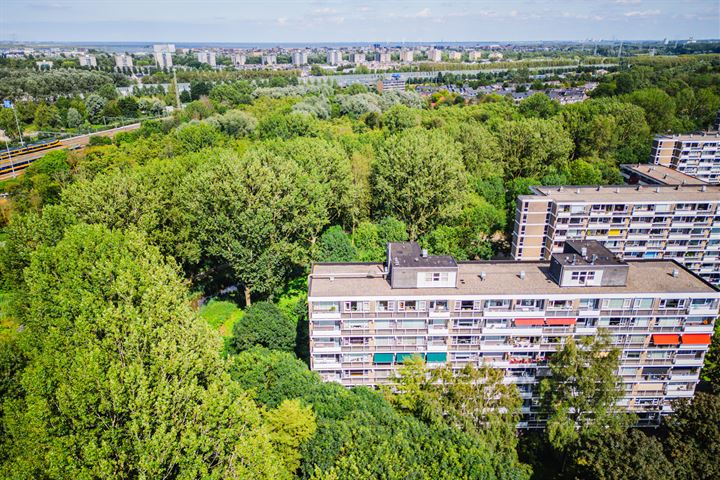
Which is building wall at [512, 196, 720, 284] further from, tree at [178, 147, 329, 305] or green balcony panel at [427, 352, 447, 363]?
tree at [178, 147, 329, 305]

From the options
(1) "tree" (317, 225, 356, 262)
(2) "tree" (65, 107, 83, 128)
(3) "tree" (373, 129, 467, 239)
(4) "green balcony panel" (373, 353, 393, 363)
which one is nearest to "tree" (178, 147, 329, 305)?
(1) "tree" (317, 225, 356, 262)

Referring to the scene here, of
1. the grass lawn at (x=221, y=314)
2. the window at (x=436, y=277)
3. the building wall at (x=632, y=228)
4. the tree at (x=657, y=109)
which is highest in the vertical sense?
the tree at (x=657, y=109)

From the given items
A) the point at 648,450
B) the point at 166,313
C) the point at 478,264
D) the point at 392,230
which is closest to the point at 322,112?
the point at 392,230

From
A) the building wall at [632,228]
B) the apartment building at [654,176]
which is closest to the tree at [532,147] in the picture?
the apartment building at [654,176]

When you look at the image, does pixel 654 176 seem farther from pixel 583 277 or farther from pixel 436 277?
pixel 436 277

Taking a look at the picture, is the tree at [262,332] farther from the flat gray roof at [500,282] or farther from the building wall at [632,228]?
the building wall at [632,228]
